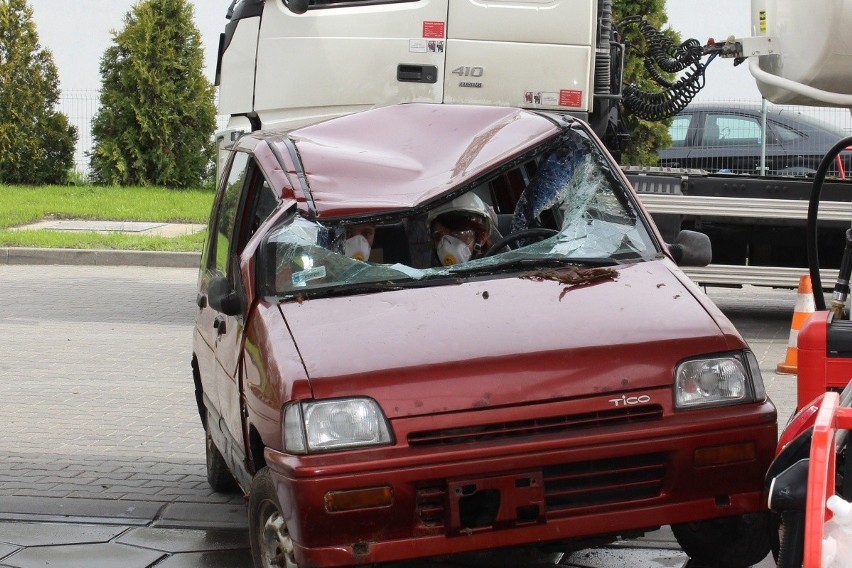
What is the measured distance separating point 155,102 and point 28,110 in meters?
2.56

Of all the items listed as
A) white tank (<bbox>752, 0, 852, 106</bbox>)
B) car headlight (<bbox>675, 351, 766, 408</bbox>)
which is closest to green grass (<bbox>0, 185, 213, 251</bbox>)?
white tank (<bbox>752, 0, 852, 106</bbox>)

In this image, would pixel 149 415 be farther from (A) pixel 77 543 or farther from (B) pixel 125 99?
(B) pixel 125 99

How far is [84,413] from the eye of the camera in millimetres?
7848

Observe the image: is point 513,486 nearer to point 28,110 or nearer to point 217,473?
point 217,473

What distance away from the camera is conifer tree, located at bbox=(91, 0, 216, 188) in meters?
21.2

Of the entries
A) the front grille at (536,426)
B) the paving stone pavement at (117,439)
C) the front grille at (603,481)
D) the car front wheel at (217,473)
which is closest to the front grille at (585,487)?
the front grille at (603,481)

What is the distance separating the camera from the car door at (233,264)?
4805mm

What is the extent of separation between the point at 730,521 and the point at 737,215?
6.67m

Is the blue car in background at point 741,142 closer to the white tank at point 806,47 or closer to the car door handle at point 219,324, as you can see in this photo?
the white tank at point 806,47

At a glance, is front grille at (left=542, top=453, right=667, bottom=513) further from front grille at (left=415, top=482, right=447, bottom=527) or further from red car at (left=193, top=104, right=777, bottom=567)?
front grille at (left=415, top=482, right=447, bottom=527)

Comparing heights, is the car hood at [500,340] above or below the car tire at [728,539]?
above

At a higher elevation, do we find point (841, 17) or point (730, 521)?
point (841, 17)

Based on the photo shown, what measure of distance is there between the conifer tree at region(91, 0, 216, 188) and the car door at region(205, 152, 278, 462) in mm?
15691

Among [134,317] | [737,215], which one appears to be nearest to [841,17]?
[737,215]
